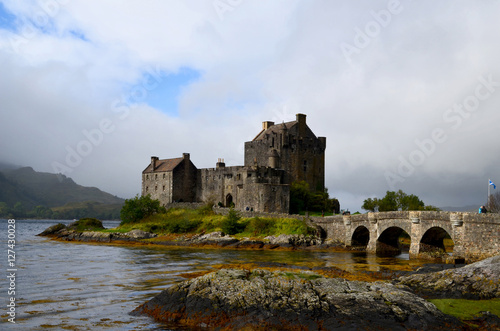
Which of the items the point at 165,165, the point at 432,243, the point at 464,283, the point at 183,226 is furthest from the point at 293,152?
the point at 464,283

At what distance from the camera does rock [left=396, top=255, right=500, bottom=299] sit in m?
20.0

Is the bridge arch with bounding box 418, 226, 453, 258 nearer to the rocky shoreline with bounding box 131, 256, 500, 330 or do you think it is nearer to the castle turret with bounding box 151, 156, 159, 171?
the rocky shoreline with bounding box 131, 256, 500, 330

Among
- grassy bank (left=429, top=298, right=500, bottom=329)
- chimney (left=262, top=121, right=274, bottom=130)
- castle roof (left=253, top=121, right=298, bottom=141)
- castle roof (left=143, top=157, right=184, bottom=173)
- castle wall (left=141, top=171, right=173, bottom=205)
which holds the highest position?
chimney (left=262, top=121, right=274, bottom=130)

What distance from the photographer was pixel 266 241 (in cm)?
5238

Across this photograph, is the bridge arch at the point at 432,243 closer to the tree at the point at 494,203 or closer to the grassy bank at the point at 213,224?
the grassy bank at the point at 213,224

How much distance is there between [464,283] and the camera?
2073 cm

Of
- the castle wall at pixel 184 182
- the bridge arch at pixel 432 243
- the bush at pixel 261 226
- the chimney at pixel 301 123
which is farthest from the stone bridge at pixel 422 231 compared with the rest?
the castle wall at pixel 184 182

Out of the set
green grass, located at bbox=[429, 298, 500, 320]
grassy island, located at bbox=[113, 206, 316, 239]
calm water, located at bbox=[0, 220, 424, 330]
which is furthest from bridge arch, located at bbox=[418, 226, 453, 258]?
green grass, located at bbox=[429, 298, 500, 320]

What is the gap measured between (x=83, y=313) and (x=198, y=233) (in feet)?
142

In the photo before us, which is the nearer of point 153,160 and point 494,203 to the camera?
point 494,203

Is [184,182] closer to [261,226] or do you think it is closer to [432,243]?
[261,226]

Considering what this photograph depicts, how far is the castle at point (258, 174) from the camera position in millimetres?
63625

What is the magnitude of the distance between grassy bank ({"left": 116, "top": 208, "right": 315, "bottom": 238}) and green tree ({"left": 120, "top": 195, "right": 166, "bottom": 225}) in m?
1.18

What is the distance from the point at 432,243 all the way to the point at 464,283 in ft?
67.0
